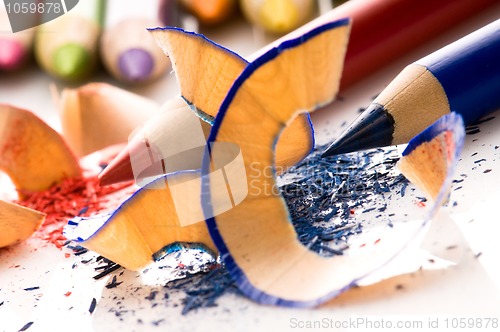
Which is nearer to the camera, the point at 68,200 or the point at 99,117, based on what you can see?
the point at 68,200

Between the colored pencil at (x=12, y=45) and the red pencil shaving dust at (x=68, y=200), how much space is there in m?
0.39

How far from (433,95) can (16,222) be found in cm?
43

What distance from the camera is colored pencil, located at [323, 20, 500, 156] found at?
0.66 m

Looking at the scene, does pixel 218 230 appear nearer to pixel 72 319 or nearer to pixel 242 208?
pixel 242 208

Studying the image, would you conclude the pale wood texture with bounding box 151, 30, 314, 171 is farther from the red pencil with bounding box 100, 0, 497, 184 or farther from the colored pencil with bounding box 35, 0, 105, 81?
the colored pencil with bounding box 35, 0, 105, 81

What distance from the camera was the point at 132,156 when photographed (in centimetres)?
78

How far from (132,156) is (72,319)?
24 centimetres

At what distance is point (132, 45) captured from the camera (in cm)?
108

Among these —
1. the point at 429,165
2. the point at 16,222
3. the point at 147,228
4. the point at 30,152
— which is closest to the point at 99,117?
the point at 30,152

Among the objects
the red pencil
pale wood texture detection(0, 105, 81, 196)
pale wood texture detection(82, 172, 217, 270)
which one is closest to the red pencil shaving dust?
pale wood texture detection(0, 105, 81, 196)

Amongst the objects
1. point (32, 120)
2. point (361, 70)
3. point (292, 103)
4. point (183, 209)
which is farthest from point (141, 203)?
point (361, 70)

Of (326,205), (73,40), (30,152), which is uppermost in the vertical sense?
(73,40)

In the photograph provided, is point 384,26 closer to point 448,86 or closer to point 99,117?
point 448,86

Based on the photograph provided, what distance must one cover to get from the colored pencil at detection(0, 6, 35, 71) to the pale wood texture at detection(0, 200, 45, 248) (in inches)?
20.0
